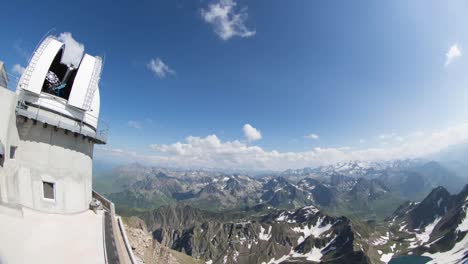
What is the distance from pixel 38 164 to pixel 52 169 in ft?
3.62

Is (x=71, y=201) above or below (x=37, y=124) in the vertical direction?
below

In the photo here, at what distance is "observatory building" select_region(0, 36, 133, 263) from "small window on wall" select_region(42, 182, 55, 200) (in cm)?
7

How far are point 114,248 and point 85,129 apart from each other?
12062mm

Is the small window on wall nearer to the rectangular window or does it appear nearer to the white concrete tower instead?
the white concrete tower

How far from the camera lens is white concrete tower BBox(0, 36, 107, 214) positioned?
64.5 feet

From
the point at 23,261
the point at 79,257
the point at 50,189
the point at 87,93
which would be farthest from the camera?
the point at 87,93

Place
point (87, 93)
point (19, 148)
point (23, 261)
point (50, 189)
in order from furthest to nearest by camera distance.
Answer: point (87, 93) → point (50, 189) → point (19, 148) → point (23, 261)

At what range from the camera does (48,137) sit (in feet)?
70.9

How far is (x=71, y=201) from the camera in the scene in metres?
23.1

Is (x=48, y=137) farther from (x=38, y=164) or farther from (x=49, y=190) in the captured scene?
(x=49, y=190)

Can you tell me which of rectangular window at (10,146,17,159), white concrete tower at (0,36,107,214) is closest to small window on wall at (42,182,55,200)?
white concrete tower at (0,36,107,214)

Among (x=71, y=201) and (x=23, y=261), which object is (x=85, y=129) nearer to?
(x=71, y=201)

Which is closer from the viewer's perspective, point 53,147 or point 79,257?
point 79,257

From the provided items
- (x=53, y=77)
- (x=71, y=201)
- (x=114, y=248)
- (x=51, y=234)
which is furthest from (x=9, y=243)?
(x=53, y=77)
